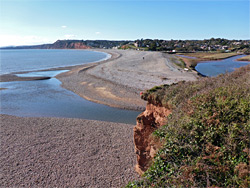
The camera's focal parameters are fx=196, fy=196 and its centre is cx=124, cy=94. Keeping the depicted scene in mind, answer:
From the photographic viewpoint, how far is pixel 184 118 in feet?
22.2

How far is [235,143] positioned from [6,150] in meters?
13.7

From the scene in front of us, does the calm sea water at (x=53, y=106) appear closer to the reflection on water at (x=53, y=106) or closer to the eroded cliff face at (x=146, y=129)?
the reflection on water at (x=53, y=106)

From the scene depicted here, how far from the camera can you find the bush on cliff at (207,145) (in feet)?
15.6

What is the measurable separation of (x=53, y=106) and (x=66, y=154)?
13.2m

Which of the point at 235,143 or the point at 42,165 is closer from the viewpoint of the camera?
the point at 235,143

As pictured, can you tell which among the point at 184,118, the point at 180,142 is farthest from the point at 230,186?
the point at 184,118

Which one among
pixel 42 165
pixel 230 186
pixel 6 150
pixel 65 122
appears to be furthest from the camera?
pixel 65 122

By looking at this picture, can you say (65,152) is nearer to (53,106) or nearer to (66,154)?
(66,154)

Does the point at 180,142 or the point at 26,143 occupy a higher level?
the point at 180,142

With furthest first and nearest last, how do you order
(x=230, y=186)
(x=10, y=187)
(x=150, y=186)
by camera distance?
(x=10, y=187) < (x=150, y=186) < (x=230, y=186)

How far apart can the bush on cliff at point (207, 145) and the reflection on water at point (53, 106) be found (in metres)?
12.3

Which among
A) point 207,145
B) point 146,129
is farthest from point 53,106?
point 207,145

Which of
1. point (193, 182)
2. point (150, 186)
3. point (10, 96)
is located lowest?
point (10, 96)

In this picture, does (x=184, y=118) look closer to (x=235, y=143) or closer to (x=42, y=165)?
(x=235, y=143)
